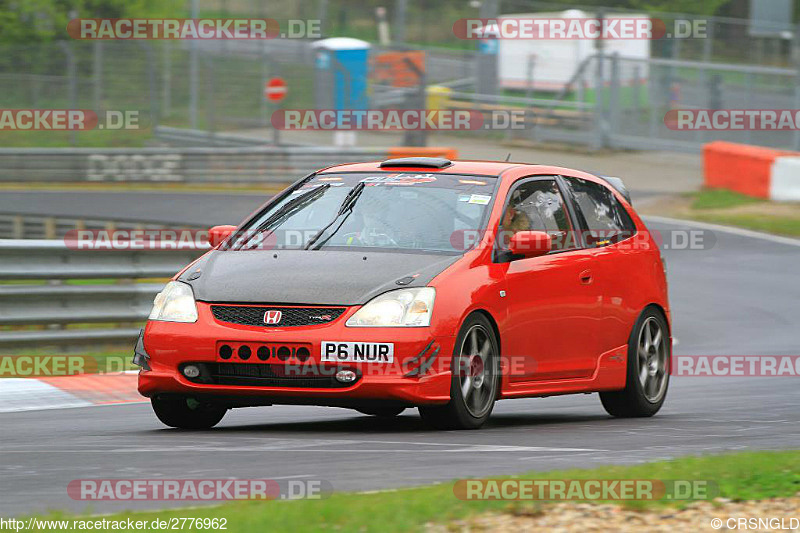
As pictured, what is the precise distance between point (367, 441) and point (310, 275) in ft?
3.18

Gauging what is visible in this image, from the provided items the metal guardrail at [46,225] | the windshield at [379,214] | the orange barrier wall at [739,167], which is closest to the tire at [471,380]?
the windshield at [379,214]

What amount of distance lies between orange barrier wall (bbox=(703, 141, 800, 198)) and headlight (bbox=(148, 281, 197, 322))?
19474 millimetres

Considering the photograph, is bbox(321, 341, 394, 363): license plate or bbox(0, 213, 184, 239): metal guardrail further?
bbox(0, 213, 184, 239): metal guardrail

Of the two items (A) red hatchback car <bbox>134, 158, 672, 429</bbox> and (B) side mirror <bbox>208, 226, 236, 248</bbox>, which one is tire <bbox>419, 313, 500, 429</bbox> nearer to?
(A) red hatchback car <bbox>134, 158, 672, 429</bbox>

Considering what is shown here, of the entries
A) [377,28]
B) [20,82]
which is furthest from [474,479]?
[377,28]

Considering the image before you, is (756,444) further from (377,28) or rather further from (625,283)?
(377,28)

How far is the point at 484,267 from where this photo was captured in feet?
29.3

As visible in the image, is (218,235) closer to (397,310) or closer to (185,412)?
(185,412)

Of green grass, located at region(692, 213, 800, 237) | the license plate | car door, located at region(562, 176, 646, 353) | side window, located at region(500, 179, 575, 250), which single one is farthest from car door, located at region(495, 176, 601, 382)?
green grass, located at region(692, 213, 800, 237)

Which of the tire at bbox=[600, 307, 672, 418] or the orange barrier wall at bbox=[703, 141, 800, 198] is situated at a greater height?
the orange barrier wall at bbox=[703, 141, 800, 198]

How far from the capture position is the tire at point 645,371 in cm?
1056

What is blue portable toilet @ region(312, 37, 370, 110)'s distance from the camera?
119 feet

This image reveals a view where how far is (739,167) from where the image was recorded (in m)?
28.0

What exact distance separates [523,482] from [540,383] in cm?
325
